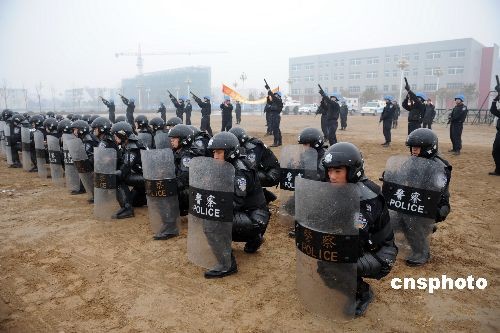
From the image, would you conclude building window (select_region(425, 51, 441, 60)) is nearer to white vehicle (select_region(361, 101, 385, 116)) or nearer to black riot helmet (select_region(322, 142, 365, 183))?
white vehicle (select_region(361, 101, 385, 116))

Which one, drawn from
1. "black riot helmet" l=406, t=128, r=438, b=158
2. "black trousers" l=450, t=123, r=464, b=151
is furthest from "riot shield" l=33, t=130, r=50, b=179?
"black trousers" l=450, t=123, r=464, b=151

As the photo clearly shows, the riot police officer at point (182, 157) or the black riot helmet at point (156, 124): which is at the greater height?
the black riot helmet at point (156, 124)

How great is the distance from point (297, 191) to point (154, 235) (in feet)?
10.4

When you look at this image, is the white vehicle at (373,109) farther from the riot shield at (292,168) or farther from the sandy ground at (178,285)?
the riot shield at (292,168)

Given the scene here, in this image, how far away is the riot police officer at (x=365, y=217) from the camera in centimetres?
303

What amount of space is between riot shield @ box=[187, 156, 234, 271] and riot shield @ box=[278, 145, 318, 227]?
1863 mm

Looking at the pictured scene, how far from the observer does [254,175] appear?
430 cm

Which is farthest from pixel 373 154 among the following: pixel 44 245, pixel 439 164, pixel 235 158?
pixel 44 245

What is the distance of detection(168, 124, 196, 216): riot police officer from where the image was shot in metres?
5.40

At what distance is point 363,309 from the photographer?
11.1ft

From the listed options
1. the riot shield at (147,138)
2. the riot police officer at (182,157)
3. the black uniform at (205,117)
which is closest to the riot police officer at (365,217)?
the riot police officer at (182,157)

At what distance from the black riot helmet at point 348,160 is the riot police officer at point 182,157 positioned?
2.82 m

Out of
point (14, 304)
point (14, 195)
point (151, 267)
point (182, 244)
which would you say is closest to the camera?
point (14, 304)

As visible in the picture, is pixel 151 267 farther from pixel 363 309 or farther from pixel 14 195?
pixel 14 195
